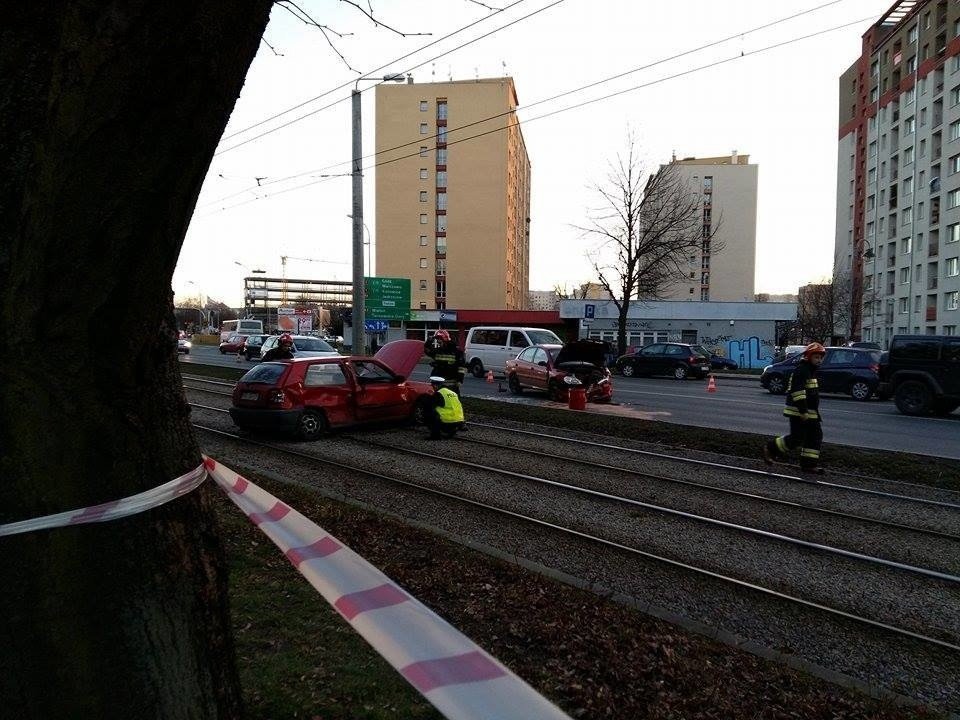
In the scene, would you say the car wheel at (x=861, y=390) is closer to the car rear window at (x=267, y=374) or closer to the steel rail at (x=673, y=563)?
the steel rail at (x=673, y=563)

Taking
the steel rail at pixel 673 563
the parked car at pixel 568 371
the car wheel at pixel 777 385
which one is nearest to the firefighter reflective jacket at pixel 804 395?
the steel rail at pixel 673 563

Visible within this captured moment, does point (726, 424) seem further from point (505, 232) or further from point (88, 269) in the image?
point (505, 232)

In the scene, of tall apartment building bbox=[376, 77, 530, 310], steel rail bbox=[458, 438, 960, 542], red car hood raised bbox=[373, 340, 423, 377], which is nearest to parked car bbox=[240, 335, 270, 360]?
tall apartment building bbox=[376, 77, 530, 310]

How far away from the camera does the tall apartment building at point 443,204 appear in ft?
205

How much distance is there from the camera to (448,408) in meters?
11.1

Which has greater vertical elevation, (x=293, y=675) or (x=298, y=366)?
(x=298, y=366)

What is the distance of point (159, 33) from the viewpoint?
58.0 inches

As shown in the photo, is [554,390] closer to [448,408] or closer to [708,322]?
[448,408]

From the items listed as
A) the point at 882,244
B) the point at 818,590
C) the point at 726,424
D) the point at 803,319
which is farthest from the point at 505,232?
the point at 818,590

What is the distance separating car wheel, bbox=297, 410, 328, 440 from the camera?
34.8 ft

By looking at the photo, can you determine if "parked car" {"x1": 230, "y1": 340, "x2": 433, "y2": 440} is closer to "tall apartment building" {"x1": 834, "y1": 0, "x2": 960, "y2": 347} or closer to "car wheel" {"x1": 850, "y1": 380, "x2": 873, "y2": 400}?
"car wheel" {"x1": 850, "y1": 380, "x2": 873, "y2": 400}

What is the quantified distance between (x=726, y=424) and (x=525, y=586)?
34.4 feet

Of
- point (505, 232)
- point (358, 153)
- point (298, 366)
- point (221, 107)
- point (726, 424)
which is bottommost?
point (726, 424)

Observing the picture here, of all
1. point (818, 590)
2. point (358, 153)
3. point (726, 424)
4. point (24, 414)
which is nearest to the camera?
point (24, 414)
